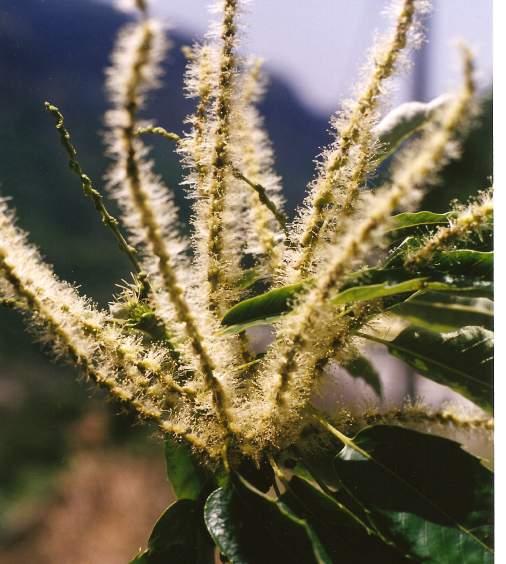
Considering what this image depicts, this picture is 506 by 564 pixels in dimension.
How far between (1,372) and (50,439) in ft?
0.89

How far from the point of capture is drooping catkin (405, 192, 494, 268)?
31 cm

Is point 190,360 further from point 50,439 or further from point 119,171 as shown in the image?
point 50,439

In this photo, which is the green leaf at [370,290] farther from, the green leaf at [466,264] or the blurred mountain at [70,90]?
the blurred mountain at [70,90]

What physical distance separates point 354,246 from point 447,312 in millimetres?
233

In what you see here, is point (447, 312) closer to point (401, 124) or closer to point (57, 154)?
point (401, 124)

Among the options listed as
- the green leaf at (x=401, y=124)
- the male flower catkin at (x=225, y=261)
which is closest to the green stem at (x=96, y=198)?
the male flower catkin at (x=225, y=261)

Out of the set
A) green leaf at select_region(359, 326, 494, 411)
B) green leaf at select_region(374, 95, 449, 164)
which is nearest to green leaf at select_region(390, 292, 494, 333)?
green leaf at select_region(359, 326, 494, 411)

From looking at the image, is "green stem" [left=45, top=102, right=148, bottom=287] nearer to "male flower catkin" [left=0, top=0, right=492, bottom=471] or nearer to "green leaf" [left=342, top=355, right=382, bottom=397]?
"male flower catkin" [left=0, top=0, right=492, bottom=471]

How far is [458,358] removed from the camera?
1.31 feet

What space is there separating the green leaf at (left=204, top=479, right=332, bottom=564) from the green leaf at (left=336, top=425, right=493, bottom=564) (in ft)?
0.16

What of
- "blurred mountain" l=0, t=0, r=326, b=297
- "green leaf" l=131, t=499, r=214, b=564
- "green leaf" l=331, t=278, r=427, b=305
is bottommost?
"green leaf" l=131, t=499, r=214, b=564

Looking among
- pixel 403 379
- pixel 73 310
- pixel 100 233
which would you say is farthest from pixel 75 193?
pixel 73 310

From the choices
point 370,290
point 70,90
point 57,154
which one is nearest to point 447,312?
point 370,290

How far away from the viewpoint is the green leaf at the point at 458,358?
388 mm
